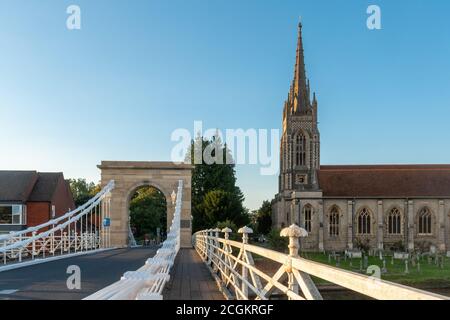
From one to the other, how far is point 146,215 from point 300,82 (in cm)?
3057

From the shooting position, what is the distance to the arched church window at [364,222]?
6556 cm

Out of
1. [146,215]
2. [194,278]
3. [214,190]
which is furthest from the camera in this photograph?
[146,215]

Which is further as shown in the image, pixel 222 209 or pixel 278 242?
pixel 222 209

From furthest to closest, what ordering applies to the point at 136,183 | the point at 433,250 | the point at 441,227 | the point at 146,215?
1. the point at 441,227
2. the point at 146,215
3. the point at 433,250
4. the point at 136,183

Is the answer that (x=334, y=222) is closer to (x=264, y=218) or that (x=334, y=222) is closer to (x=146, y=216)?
(x=264, y=218)

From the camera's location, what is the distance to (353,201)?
217 feet

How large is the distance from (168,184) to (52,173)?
47.4ft

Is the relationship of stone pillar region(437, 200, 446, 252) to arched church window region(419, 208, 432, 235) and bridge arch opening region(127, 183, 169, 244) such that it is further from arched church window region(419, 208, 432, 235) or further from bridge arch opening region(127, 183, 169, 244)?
bridge arch opening region(127, 183, 169, 244)

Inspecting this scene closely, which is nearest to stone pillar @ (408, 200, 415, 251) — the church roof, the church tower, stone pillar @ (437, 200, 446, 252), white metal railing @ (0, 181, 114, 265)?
the church roof

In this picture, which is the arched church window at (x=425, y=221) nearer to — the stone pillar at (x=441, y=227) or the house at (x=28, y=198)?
the stone pillar at (x=441, y=227)

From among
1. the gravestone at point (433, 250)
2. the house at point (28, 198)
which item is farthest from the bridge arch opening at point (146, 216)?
the gravestone at point (433, 250)

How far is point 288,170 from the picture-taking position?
70312mm

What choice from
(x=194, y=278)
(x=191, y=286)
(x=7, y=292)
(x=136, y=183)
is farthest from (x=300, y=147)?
(x=7, y=292)

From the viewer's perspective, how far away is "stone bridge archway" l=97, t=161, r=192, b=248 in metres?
35.2
